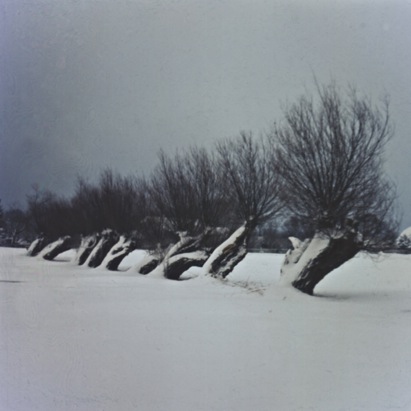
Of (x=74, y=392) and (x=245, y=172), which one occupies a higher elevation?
(x=245, y=172)

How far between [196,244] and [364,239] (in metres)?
8.27

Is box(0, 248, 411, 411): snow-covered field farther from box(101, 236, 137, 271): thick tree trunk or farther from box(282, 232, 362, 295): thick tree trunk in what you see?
box(101, 236, 137, 271): thick tree trunk

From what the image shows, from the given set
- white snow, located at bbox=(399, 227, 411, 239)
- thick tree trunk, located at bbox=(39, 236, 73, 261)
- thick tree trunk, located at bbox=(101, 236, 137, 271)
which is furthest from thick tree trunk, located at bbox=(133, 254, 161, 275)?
white snow, located at bbox=(399, 227, 411, 239)

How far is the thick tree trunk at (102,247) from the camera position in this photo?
94.2ft

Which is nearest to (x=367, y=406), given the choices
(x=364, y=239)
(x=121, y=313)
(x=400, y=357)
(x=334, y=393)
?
(x=334, y=393)

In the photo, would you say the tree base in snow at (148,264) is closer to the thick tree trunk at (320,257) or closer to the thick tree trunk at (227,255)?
the thick tree trunk at (227,255)

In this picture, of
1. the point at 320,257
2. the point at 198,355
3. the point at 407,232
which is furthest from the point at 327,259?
the point at 407,232

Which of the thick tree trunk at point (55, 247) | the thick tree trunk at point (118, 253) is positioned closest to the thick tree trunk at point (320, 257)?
the thick tree trunk at point (118, 253)

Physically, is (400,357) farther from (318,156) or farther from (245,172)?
(245,172)

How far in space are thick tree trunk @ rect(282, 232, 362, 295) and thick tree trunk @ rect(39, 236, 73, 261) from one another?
17945 millimetres

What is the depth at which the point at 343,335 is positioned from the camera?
7.77 m

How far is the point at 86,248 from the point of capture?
31.5m

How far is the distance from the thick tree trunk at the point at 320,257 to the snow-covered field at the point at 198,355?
102 inches

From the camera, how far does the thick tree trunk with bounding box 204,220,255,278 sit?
16.3 m
